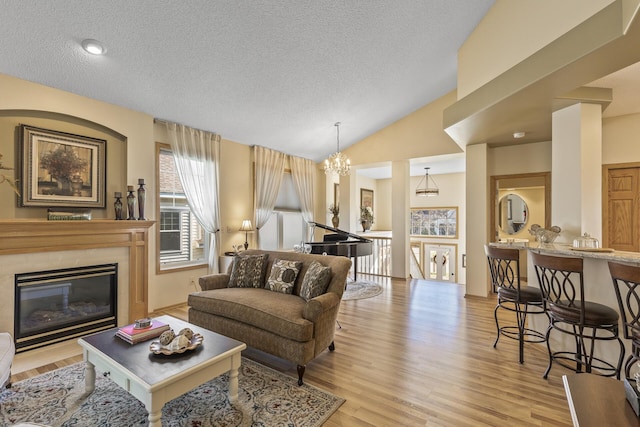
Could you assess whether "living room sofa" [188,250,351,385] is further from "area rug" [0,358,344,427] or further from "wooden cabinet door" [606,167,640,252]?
"wooden cabinet door" [606,167,640,252]

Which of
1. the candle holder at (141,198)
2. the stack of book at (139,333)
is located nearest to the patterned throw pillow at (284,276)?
the stack of book at (139,333)

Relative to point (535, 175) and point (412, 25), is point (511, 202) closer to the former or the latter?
point (535, 175)

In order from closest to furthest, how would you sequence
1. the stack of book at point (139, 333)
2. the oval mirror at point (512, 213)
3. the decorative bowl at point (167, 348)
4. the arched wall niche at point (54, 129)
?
the decorative bowl at point (167, 348) → the stack of book at point (139, 333) → the arched wall niche at point (54, 129) → the oval mirror at point (512, 213)

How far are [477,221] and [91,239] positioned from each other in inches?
231

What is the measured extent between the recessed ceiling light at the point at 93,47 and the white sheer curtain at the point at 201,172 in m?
1.54

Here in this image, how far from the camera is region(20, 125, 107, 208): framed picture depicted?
10.6 feet

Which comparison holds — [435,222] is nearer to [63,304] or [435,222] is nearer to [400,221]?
[400,221]

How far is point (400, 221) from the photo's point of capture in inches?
263

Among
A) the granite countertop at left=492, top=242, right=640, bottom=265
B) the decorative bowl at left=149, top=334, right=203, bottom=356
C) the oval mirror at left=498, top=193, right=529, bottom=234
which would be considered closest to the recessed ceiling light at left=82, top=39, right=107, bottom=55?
the decorative bowl at left=149, top=334, right=203, bottom=356

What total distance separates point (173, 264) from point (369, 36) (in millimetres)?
4445

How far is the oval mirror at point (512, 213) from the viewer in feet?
22.3

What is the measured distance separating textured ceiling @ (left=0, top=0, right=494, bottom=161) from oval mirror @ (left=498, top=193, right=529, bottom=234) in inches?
134

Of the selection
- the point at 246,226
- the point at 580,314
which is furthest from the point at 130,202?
the point at 580,314

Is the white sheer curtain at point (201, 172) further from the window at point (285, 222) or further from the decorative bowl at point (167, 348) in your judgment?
the decorative bowl at point (167, 348)
